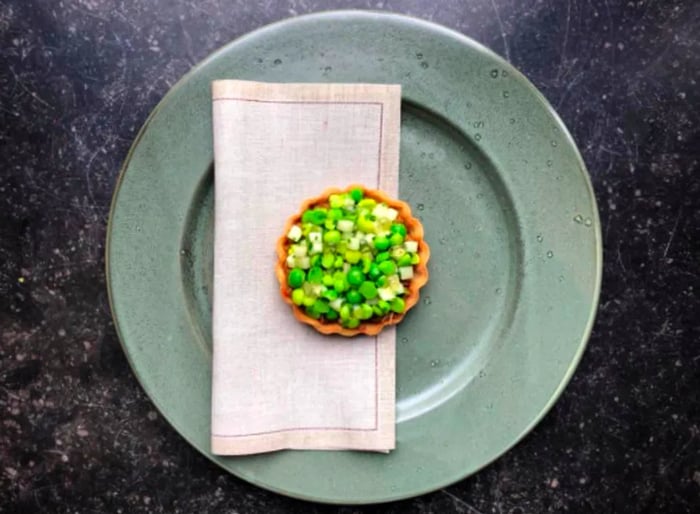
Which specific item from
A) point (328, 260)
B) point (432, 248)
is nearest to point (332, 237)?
point (328, 260)

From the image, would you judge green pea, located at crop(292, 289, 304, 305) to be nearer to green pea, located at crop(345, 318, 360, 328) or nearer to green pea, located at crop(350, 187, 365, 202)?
green pea, located at crop(345, 318, 360, 328)

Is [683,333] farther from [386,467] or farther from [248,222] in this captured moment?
[248,222]

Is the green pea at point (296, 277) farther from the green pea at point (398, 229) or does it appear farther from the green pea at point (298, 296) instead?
the green pea at point (398, 229)

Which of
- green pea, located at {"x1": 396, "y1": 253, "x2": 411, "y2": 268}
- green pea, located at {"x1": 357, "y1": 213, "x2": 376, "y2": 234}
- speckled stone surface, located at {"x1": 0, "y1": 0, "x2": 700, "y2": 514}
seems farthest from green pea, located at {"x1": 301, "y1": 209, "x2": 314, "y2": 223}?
speckled stone surface, located at {"x1": 0, "y1": 0, "x2": 700, "y2": 514}

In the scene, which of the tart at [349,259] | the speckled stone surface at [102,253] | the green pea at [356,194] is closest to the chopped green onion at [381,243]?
the tart at [349,259]

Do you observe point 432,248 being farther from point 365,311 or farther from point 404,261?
point 365,311

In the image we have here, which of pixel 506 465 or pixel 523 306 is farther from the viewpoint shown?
pixel 506 465

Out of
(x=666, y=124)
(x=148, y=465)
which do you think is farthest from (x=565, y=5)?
(x=148, y=465)
